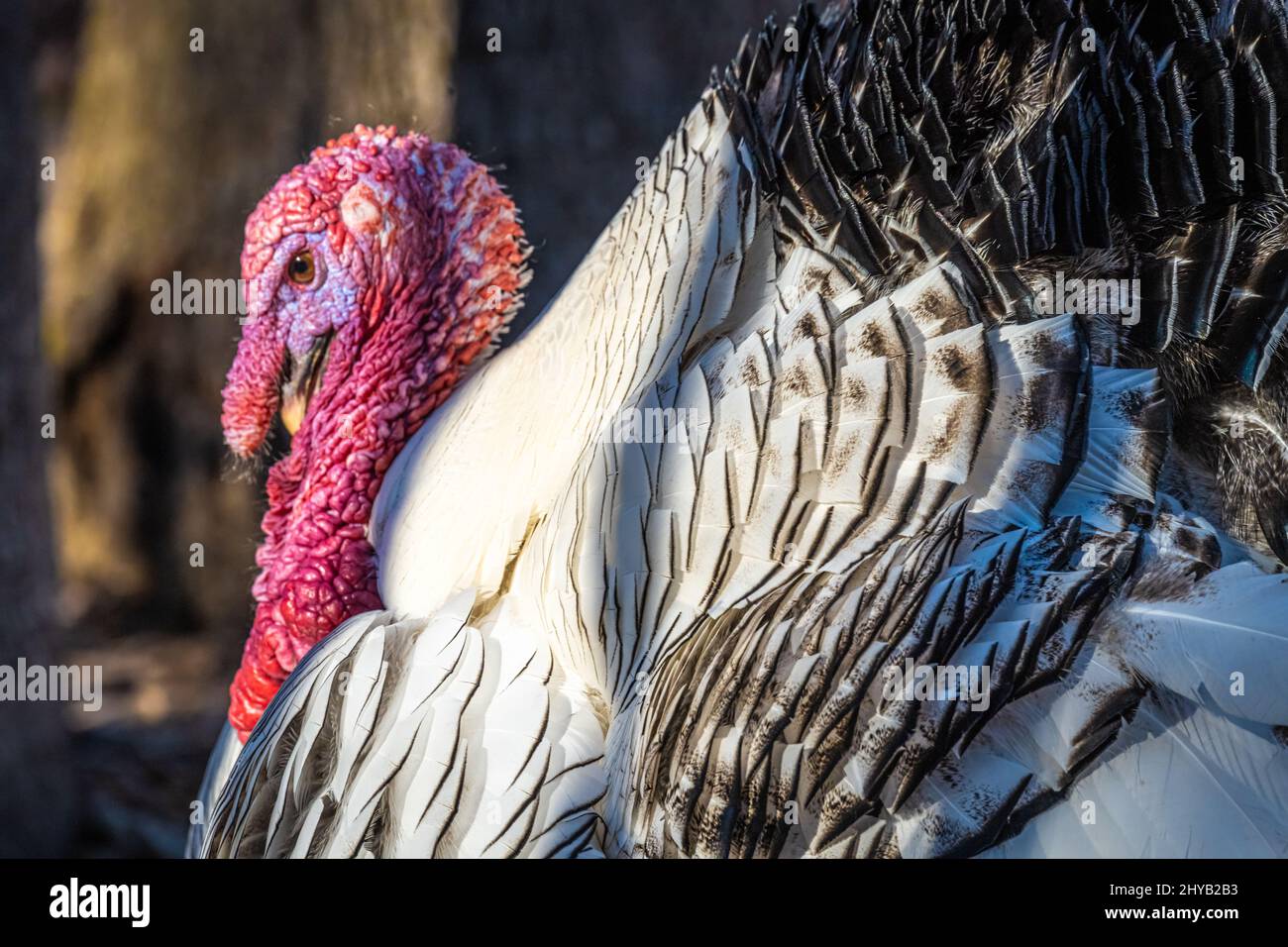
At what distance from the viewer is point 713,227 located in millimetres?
1294

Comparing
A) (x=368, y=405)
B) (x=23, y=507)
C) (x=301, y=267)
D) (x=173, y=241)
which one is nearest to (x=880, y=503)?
(x=368, y=405)

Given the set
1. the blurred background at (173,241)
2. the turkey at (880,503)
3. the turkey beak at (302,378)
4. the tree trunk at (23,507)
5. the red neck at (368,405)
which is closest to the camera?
the turkey at (880,503)

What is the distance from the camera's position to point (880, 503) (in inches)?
→ 42.1

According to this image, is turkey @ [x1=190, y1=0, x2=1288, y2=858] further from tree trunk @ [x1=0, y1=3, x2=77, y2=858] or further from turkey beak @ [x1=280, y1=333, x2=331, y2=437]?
tree trunk @ [x1=0, y1=3, x2=77, y2=858]

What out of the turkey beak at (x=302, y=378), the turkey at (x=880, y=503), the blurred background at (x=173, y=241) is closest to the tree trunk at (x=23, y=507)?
the blurred background at (x=173, y=241)

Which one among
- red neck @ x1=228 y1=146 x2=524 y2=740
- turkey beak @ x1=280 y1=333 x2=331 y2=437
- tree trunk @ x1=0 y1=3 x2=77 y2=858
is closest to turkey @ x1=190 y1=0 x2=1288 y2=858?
red neck @ x1=228 y1=146 x2=524 y2=740

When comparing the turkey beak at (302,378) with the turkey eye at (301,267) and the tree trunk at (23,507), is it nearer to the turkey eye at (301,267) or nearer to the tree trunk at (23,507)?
the turkey eye at (301,267)

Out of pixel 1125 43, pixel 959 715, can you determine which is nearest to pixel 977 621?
pixel 959 715

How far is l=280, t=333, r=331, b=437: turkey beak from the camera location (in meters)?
1.69

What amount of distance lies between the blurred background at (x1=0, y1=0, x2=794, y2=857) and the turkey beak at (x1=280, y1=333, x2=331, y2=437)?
0.83 meters

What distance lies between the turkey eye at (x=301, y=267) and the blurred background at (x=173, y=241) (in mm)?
906

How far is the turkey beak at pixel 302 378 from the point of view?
1.69m

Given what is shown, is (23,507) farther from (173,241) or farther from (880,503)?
(880,503)

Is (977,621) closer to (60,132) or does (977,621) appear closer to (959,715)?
(959,715)
